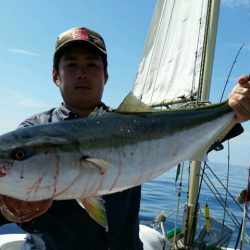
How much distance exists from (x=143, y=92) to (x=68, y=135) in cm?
621

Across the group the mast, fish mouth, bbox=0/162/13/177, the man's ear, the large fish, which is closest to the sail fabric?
the mast

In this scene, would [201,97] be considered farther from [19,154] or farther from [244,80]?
[19,154]

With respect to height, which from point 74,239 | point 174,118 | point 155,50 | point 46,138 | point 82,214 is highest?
point 155,50

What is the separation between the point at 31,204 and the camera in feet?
9.20

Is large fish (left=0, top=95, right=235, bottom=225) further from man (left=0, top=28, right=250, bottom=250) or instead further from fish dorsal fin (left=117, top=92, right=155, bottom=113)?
man (left=0, top=28, right=250, bottom=250)

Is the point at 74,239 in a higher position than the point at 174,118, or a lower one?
lower

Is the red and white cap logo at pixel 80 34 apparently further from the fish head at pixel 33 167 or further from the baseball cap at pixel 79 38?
the fish head at pixel 33 167

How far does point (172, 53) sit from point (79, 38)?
485 cm

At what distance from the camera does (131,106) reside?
324 cm

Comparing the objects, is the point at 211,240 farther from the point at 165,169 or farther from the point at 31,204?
the point at 31,204

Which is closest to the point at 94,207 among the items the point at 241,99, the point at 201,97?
the point at 241,99

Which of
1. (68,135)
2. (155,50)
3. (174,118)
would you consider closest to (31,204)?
(68,135)

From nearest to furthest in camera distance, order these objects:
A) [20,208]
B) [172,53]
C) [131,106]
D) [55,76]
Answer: [20,208], [131,106], [55,76], [172,53]

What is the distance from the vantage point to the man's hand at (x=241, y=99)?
11.2 ft
